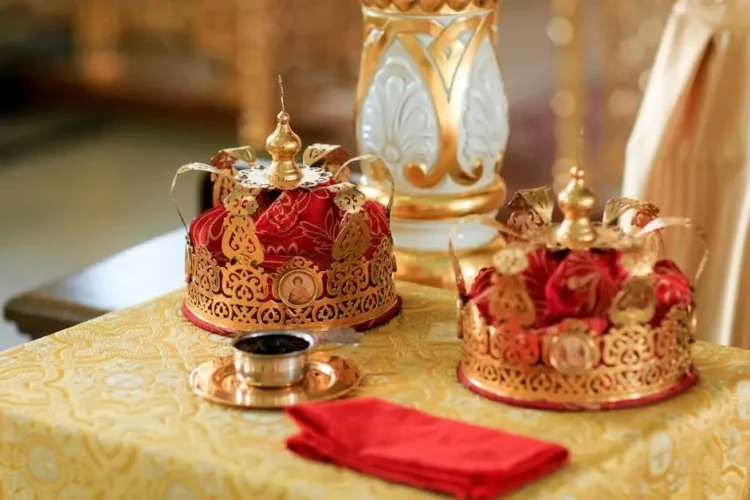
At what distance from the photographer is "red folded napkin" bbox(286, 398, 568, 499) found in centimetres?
100

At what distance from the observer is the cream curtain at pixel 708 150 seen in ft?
5.60

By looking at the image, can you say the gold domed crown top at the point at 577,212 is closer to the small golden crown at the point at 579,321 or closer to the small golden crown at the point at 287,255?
the small golden crown at the point at 579,321

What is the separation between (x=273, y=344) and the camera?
3.97ft

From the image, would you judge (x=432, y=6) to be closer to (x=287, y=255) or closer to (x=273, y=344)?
(x=287, y=255)

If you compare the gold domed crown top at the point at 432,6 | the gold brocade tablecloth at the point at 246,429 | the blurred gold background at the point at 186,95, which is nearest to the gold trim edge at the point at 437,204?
the gold domed crown top at the point at 432,6

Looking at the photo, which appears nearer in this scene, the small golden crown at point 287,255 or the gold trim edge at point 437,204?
the small golden crown at point 287,255

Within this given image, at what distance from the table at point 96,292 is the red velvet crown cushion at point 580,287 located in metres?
0.65

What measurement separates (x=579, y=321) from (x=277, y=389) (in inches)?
10.2

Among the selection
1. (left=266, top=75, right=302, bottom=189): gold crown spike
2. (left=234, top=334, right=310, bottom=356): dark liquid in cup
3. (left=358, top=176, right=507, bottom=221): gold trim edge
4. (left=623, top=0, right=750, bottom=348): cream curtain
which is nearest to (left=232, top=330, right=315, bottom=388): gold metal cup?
(left=234, top=334, right=310, bottom=356): dark liquid in cup

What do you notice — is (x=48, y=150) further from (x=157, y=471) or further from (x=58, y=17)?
(x=157, y=471)

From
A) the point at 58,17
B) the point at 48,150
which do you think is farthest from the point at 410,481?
the point at 58,17

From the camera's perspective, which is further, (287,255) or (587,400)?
(287,255)

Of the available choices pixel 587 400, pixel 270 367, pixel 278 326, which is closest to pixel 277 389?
pixel 270 367

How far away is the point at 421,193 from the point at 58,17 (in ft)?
10.9
